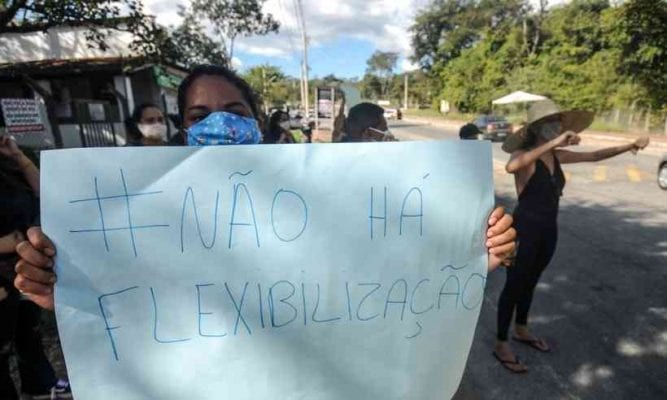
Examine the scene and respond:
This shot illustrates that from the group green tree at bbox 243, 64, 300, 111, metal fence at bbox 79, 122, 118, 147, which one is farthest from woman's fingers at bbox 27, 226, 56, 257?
green tree at bbox 243, 64, 300, 111

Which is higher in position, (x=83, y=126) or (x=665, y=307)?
(x=83, y=126)

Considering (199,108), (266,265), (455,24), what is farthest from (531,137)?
(455,24)

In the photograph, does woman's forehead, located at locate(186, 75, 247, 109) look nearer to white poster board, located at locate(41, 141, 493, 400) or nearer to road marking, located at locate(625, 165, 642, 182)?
white poster board, located at locate(41, 141, 493, 400)

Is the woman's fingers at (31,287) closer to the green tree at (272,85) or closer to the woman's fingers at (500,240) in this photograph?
the woman's fingers at (500,240)

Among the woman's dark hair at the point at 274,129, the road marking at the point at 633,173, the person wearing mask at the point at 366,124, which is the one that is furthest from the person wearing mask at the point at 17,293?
the road marking at the point at 633,173

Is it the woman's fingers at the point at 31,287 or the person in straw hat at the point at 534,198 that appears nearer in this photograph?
the woman's fingers at the point at 31,287

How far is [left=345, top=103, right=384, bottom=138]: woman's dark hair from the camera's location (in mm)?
3658

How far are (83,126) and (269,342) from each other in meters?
13.2

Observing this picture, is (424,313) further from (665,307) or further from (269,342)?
(665,307)

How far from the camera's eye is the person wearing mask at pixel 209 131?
89 cm

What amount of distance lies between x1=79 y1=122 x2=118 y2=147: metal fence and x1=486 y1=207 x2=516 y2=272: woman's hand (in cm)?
1309

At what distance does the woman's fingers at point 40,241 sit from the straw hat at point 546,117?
255 cm

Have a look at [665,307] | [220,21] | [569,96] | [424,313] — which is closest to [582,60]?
[569,96]

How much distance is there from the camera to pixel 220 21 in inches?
856
